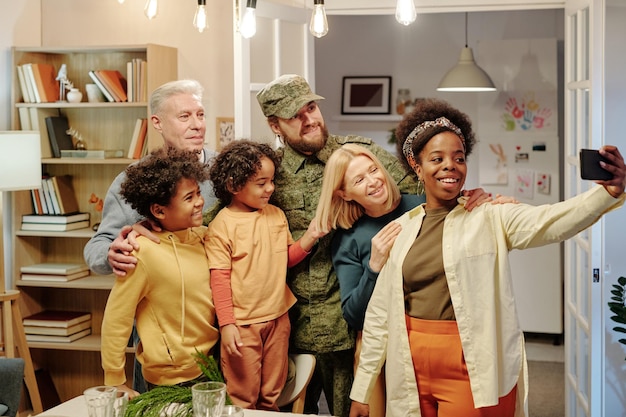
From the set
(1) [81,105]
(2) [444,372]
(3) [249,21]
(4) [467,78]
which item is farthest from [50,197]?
(2) [444,372]

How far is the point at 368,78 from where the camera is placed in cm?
732

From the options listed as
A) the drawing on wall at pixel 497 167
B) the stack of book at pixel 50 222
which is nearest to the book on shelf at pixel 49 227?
the stack of book at pixel 50 222

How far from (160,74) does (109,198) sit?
224cm

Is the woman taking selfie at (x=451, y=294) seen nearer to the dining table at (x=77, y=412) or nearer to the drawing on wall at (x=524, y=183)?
the dining table at (x=77, y=412)

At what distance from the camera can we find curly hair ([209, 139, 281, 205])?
2.52m

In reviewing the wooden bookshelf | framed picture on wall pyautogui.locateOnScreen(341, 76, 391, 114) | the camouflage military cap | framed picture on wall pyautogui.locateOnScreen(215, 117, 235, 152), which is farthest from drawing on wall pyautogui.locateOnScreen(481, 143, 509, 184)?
the camouflage military cap

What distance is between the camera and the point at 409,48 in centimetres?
722

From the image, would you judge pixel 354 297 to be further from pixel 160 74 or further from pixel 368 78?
pixel 368 78

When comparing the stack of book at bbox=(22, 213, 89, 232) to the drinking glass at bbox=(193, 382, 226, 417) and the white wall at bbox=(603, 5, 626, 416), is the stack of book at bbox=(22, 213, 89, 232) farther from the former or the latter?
the drinking glass at bbox=(193, 382, 226, 417)

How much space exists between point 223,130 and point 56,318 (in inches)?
62.5

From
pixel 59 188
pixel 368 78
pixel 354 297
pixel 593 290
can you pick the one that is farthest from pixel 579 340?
pixel 368 78

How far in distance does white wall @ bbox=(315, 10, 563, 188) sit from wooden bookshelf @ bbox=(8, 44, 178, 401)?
2.56m

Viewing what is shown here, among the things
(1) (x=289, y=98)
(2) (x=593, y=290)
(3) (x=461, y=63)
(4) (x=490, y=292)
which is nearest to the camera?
(4) (x=490, y=292)

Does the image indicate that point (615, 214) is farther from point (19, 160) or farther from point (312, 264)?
point (19, 160)
